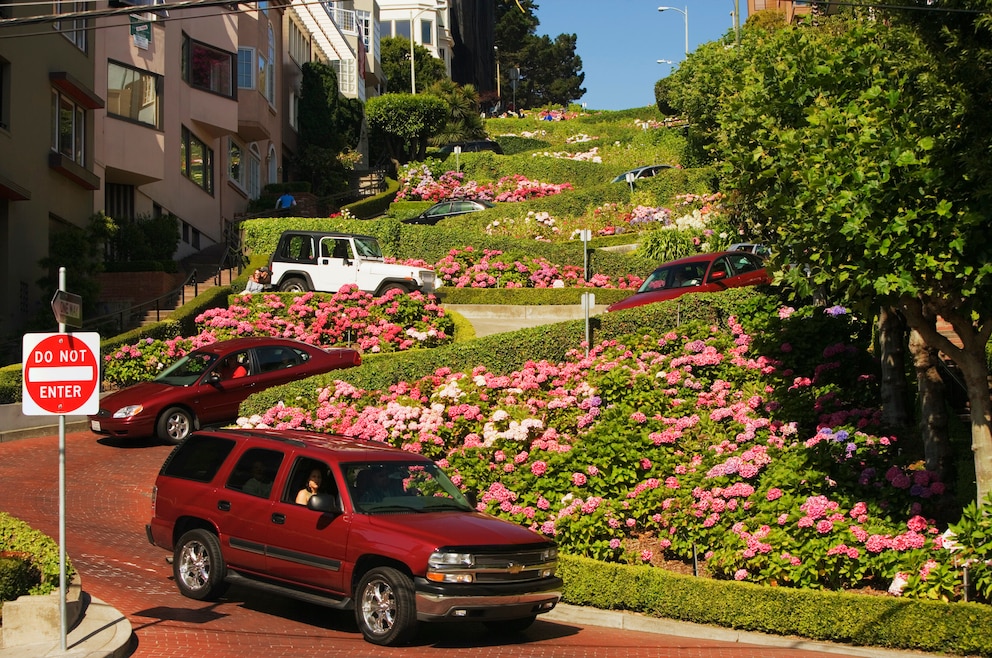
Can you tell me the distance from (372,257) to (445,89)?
45670 millimetres

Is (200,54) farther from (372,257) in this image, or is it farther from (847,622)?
(847,622)

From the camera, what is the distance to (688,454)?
15758mm

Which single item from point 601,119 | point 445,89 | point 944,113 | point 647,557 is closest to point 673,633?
point 647,557

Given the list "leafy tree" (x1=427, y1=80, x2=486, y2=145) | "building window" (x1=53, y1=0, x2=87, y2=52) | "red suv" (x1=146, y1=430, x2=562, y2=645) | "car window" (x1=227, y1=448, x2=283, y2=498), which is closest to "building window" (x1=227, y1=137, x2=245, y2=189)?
"building window" (x1=53, y1=0, x2=87, y2=52)

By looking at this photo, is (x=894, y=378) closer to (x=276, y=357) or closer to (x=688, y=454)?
(x=688, y=454)

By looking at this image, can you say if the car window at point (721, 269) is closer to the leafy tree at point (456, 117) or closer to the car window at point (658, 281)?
the car window at point (658, 281)

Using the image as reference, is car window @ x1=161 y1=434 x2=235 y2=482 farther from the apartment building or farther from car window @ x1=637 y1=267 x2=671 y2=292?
car window @ x1=637 y1=267 x2=671 y2=292

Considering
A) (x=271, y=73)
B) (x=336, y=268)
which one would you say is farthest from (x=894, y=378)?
(x=271, y=73)

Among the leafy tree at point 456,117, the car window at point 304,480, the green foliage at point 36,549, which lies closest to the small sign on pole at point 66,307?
the green foliage at point 36,549

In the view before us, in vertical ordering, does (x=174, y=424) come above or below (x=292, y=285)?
below

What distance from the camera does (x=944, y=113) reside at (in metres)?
11.8

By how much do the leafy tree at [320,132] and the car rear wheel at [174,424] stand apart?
37977mm

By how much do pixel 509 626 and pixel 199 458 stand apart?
3.63 metres

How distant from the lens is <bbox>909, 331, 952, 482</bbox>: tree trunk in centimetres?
1430
